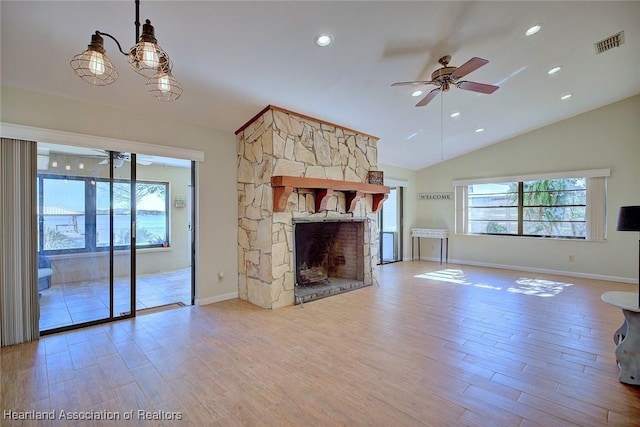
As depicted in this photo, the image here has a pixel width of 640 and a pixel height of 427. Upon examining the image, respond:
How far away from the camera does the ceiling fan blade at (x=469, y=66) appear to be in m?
2.79

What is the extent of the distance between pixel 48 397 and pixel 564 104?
7.99 metres

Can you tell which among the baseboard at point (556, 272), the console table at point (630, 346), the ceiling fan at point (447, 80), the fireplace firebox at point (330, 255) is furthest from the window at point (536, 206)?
the console table at point (630, 346)

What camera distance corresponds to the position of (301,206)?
449 cm

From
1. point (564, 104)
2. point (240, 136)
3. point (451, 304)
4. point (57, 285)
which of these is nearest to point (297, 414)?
point (451, 304)

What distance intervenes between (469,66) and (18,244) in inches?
195

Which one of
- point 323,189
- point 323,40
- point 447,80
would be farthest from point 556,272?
point 323,40

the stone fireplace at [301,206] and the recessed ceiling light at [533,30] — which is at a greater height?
the recessed ceiling light at [533,30]

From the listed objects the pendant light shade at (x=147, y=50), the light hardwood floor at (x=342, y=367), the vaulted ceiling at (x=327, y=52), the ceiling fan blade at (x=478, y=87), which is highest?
the vaulted ceiling at (x=327, y=52)

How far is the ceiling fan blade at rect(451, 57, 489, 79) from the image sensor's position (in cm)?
279

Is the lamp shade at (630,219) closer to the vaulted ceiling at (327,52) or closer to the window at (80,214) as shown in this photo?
the vaulted ceiling at (327,52)

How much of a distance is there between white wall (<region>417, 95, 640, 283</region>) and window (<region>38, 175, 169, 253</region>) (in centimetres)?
734

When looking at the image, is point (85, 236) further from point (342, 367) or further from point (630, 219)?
point (630, 219)

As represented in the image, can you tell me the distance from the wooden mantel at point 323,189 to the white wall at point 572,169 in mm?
3483

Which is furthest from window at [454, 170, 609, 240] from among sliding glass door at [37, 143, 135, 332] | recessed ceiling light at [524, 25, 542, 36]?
sliding glass door at [37, 143, 135, 332]
